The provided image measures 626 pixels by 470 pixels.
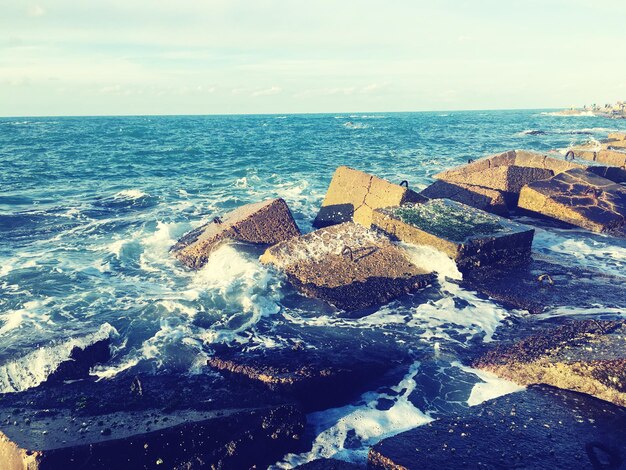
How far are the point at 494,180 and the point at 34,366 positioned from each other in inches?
341

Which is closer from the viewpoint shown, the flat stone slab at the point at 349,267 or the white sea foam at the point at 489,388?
the white sea foam at the point at 489,388

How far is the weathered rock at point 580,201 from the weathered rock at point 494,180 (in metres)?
0.51

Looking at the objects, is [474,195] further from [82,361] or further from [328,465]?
[82,361]

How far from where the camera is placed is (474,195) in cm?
889

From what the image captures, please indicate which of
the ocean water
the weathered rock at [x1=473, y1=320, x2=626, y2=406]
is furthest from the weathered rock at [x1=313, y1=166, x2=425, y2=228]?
the weathered rock at [x1=473, y1=320, x2=626, y2=406]

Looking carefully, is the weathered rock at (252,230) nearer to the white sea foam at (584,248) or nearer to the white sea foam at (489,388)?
the white sea foam at (489,388)

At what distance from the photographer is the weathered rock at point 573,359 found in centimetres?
327

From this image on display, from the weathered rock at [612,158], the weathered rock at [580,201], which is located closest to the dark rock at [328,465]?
the weathered rock at [580,201]

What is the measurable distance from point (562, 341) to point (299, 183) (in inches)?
439

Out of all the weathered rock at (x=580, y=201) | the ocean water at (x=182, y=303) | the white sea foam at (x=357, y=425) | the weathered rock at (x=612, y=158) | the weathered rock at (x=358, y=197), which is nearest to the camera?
the white sea foam at (x=357, y=425)

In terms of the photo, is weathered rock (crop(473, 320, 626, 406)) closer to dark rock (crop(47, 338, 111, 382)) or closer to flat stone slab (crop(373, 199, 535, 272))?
flat stone slab (crop(373, 199, 535, 272))

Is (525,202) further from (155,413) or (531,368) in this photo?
(155,413)

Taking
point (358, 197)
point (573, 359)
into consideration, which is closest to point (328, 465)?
point (573, 359)

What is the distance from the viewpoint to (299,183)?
47.4 feet
